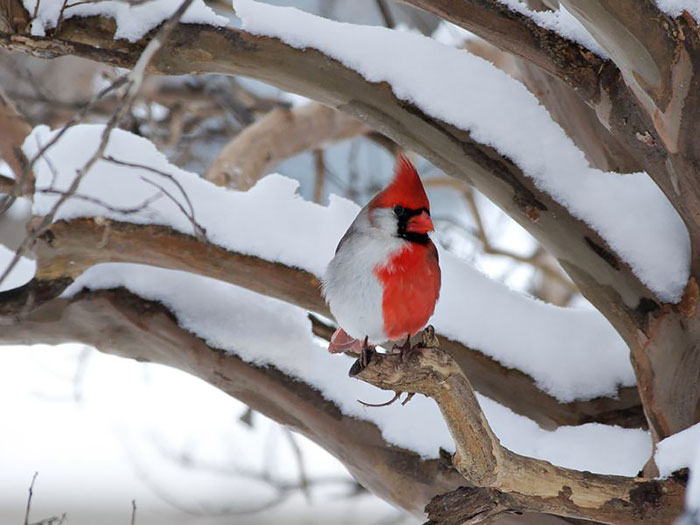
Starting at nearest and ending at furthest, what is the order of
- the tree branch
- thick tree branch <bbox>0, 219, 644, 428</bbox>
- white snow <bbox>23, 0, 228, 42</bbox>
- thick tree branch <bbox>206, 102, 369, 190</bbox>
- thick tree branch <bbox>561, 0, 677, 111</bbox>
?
thick tree branch <bbox>561, 0, 677, 111</bbox> < white snow <bbox>23, 0, 228, 42</bbox> < thick tree branch <bbox>0, 219, 644, 428</bbox> < the tree branch < thick tree branch <bbox>206, 102, 369, 190</bbox>

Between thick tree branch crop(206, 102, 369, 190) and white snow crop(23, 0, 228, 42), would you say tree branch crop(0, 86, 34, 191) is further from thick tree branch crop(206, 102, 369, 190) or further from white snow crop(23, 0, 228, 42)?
thick tree branch crop(206, 102, 369, 190)

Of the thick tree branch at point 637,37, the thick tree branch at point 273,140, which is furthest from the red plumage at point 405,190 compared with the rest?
the thick tree branch at point 273,140

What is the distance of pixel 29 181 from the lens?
175 centimetres

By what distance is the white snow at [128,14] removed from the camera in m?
1.54

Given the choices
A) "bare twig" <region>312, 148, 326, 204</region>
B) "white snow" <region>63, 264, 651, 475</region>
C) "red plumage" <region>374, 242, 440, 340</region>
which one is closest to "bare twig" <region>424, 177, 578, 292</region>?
"bare twig" <region>312, 148, 326, 204</region>

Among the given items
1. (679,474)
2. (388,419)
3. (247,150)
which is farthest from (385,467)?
(247,150)

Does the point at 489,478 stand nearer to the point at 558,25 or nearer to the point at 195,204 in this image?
the point at 558,25

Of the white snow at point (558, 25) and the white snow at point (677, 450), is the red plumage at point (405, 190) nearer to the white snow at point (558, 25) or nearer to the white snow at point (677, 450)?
the white snow at point (558, 25)

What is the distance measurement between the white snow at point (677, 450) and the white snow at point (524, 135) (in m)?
0.27

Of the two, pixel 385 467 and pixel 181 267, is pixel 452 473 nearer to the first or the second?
pixel 385 467

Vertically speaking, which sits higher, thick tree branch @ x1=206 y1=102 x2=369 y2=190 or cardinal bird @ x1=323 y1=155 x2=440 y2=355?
thick tree branch @ x1=206 y1=102 x2=369 y2=190

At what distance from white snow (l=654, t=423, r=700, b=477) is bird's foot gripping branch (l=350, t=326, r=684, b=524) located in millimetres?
28

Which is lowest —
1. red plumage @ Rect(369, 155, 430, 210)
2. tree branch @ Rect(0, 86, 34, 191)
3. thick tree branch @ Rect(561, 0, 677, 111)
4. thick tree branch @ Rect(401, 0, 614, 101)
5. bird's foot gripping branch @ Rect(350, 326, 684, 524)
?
bird's foot gripping branch @ Rect(350, 326, 684, 524)

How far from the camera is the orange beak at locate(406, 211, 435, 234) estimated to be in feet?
4.21
